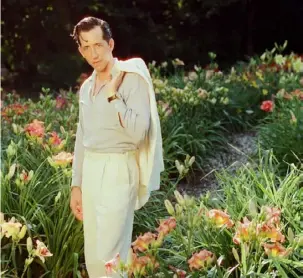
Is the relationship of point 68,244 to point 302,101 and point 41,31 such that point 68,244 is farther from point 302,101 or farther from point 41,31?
point 41,31

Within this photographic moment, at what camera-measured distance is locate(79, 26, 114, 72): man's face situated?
8.01 ft

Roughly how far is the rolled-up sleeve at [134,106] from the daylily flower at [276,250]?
0.61m

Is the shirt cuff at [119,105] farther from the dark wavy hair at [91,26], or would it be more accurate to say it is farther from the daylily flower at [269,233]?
the daylily flower at [269,233]

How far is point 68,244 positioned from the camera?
126 inches

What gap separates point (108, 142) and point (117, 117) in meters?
0.12

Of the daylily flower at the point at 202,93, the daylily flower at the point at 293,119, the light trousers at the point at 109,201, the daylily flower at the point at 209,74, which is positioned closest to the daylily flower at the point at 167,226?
the light trousers at the point at 109,201

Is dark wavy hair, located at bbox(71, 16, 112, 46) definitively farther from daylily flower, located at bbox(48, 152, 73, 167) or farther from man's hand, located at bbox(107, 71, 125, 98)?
daylily flower, located at bbox(48, 152, 73, 167)

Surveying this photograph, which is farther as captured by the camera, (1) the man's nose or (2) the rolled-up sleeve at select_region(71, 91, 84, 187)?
(2) the rolled-up sleeve at select_region(71, 91, 84, 187)

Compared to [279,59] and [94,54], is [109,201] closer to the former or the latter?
[94,54]

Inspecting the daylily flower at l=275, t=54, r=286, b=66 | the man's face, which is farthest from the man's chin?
the daylily flower at l=275, t=54, r=286, b=66

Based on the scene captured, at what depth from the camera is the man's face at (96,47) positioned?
2.44 metres

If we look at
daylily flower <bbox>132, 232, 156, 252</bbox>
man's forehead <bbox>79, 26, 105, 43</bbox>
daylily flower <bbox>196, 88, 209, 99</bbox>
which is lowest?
daylily flower <bbox>196, 88, 209, 99</bbox>

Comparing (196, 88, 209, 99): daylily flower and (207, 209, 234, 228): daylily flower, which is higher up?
(207, 209, 234, 228): daylily flower

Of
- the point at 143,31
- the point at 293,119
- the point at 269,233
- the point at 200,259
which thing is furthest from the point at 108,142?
the point at 143,31
